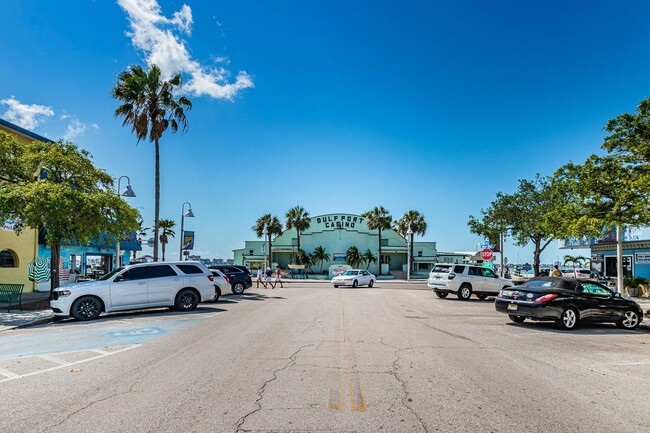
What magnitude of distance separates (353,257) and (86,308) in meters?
57.0

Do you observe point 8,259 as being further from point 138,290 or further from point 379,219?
point 379,219

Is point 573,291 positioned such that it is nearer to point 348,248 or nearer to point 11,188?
point 11,188

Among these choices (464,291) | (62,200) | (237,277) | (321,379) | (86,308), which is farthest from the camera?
(237,277)

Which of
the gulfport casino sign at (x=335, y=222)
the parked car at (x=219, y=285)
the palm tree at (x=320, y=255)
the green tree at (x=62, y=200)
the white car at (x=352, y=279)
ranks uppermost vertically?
the gulfport casino sign at (x=335, y=222)

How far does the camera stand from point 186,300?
16641 millimetres

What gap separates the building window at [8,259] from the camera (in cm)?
2345

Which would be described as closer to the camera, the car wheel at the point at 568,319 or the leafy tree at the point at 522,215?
the car wheel at the point at 568,319

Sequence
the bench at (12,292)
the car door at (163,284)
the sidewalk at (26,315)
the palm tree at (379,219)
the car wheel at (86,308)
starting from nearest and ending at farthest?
the sidewalk at (26,315), the car wheel at (86,308), the car door at (163,284), the bench at (12,292), the palm tree at (379,219)

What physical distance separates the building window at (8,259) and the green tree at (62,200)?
6410 mm

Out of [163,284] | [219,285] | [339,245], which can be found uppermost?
[339,245]

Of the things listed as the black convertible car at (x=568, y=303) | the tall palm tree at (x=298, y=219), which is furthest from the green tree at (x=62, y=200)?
the tall palm tree at (x=298, y=219)

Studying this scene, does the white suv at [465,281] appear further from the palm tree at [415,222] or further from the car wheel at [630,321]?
the palm tree at [415,222]

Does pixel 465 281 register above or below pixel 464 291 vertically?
above

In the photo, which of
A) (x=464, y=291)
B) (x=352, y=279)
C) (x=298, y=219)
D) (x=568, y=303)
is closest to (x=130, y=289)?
(x=568, y=303)
